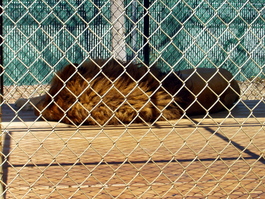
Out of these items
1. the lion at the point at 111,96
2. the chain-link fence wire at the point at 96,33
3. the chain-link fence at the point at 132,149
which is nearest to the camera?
the chain-link fence at the point at 132,149

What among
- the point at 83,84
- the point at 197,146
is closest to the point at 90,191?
the point at 197,146

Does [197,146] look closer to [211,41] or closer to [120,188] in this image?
[120,188]

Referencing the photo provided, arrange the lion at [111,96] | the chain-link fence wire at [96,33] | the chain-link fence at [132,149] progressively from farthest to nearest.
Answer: the chain-link fence wire at [96,33] → the lion at [111,96] → the chain-link fence at [132,149]

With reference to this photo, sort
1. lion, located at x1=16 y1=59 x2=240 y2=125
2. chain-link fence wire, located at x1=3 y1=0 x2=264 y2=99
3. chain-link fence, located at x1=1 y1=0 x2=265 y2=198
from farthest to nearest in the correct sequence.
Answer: chain-link fence wire, located at x1=3 y1=0 x2=264 y2=99 < lion, located at x1=16 y1=59 x2=240 y2=125 < chain-link fence, located at x1=1 y1=0 x2=265 y2=198

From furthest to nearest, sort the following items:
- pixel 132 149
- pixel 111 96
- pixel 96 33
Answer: pixel 96 33 < pixel 111 96 < pixel 132 149

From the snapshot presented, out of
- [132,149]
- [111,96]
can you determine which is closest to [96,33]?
[111,96]

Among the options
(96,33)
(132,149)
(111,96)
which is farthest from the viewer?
(96,33)

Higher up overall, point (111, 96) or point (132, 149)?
point (111, 96)

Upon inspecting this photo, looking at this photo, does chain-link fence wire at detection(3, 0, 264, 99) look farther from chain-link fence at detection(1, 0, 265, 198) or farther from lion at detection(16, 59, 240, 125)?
lion at detection(16, 59, 240, 125)

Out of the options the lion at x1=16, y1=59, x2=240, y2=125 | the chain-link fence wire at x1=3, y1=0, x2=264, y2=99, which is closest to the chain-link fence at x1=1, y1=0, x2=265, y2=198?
the lion at x1=16, y1=59, x2=240, y2=125

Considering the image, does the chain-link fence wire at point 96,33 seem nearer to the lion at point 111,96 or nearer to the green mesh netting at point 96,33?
the green mesh netting at point 96,33

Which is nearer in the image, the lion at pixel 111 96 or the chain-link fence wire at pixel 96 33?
the lion at pixel 111 96

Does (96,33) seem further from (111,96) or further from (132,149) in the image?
(132,149)

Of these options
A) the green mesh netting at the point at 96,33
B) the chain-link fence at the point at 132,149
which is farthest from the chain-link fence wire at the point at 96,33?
the chain-link fence at the point at 132,149
